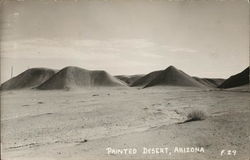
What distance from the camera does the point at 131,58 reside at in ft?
24.3

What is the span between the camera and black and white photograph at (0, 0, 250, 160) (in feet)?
19.9

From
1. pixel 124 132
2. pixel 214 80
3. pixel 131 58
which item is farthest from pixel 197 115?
pixel 214 80

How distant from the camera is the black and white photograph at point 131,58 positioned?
605 cm

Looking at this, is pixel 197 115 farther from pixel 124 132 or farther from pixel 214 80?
pixel 214 80

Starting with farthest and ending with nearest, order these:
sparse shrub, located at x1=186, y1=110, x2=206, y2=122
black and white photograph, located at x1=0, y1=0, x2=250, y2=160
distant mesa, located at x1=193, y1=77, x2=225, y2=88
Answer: distant mesa, located at x1=193, y1=77, x2=225, y2=88 < sparse shrub, located at x1=186, y1=110, x2=206, y2=122 < black and white photograph, located at x1=0, y1=0, x2=250, y2=160

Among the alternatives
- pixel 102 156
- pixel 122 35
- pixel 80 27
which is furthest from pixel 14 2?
pixel 102 156

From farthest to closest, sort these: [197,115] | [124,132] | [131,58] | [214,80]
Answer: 1. [214,80]
2. [131,58]
3. [197,115]
4. [124,132]

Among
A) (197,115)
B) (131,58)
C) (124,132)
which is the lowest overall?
(124,132)

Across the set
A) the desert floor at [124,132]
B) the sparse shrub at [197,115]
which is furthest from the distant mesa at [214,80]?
the sparse shrub at [197,115]

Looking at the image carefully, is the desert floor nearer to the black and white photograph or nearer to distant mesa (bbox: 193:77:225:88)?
the black and white photograph

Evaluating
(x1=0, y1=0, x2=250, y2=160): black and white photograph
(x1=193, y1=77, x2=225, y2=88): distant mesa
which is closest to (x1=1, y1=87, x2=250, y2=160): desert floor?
(x1=0, y1=0, x2=250, y2=160): black and white photograph

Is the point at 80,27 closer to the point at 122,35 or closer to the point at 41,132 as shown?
the point at 122,35

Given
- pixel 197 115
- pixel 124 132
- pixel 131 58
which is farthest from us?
pixel 131 58

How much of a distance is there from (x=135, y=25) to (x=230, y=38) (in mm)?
1877
